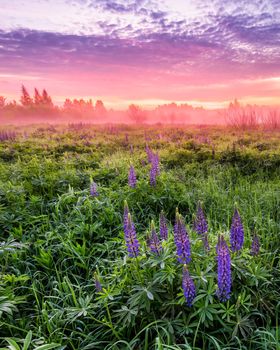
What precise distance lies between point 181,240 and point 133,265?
555mm

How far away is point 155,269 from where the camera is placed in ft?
8.13

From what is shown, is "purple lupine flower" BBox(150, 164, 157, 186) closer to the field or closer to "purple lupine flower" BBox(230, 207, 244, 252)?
the field

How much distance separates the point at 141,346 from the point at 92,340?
1.32ft

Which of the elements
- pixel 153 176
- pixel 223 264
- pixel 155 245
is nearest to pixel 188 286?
pixel 223 264

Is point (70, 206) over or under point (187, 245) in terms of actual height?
under

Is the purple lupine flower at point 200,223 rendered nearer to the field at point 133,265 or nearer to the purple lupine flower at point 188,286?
the field at point 133,265

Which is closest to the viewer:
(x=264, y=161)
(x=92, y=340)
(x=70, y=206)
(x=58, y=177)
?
(x=92, y=340)

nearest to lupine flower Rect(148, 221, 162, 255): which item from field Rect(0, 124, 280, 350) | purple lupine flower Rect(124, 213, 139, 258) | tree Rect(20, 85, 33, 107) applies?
field Rect(0, 124, 280, 350)

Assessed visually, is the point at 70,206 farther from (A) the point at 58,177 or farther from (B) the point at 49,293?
(B) the point at 49,293

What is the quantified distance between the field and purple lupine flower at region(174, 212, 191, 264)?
0.07 feet

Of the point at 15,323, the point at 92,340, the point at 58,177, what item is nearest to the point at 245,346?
the point at 92,340

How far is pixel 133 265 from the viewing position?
8.26 ft

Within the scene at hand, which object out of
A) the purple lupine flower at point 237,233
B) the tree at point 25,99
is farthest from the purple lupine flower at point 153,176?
the tree at point 25,99

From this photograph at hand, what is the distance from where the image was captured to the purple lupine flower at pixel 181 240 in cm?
218
